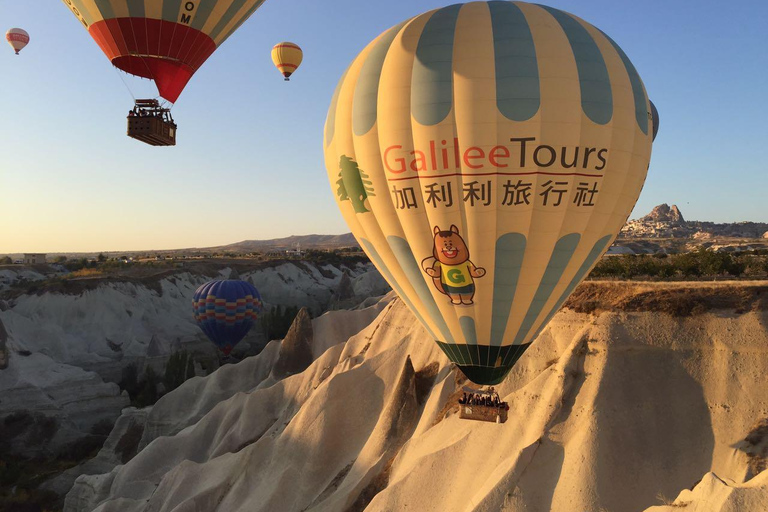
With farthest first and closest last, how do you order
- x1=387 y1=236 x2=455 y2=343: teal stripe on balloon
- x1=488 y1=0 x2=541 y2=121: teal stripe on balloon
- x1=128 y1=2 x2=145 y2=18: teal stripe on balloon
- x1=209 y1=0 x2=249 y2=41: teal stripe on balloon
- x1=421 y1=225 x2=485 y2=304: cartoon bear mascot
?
x1=209 y1=0 x2=249 y2=41: teal stripe on balloon, x1=128 y1=2 x2=145 y2=18: teal stripe on balloon, x1=387 y1=236 x2=455 y2=343: teal stripe on balloon, x1=421 y1=225 x2=485 y2=304: cartoon bear mascot, x1=488 y1=0 x2=541 y2=121: teal stripe on balloon

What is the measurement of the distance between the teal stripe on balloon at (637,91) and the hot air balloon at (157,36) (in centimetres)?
1613

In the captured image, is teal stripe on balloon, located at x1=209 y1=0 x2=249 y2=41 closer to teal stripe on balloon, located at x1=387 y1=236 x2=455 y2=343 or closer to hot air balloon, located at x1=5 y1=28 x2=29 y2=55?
teal stripe on balloon, located at x1=387 y1=236 x2=455 y2=343

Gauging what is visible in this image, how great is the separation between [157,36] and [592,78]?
17.2 metres

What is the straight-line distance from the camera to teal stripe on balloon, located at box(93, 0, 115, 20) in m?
22.4

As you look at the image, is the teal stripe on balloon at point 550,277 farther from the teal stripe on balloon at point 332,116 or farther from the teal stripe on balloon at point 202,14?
the teal stripe on balloon at point 202,14

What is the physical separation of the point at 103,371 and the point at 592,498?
4992 cm

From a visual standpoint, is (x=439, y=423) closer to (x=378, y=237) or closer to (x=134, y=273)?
(x=378, y=237)

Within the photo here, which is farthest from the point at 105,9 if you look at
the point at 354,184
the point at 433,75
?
the point at 433,75

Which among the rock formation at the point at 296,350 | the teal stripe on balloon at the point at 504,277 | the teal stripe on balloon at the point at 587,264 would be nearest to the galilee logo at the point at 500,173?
the teal stripe on balloon at the point at 504,277

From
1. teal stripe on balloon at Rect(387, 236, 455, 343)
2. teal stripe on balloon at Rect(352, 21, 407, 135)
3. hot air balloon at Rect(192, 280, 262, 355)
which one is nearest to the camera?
teal stripe on balloon at Rect(352, 21, 407, 135)

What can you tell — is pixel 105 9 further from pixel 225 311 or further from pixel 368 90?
pixel 225 311

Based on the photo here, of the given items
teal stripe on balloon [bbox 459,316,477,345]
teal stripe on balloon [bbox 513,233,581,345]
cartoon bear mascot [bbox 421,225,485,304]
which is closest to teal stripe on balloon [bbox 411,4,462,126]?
cartoon bear mascot [bbox 421,225,485,304]

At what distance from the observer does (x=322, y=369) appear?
3434cm

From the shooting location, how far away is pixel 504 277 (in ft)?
51.6
